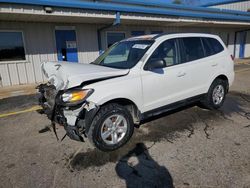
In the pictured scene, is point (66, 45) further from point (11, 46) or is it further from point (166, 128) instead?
point (166, 128)

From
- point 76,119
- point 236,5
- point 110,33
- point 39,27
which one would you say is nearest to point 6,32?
point 39,27

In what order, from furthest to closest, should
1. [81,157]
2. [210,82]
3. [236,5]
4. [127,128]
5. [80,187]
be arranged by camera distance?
[236,5]
[210,82]
[127,128]
[81,157]
[80,187]

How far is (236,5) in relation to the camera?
77.8ft

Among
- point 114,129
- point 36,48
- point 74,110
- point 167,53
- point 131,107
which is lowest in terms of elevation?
point 114,129

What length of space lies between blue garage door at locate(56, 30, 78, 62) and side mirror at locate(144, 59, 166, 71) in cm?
770

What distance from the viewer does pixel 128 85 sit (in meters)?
3.38

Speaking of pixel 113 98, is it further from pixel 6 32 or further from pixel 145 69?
pixel 6 32

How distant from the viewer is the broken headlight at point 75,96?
9.77 ft

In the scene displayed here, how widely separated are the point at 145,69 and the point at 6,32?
803 cm

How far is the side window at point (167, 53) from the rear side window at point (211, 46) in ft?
3.48

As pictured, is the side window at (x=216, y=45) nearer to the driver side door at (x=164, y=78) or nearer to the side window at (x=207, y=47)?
the side window at (x=207, y=47)

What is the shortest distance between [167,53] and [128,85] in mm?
1222

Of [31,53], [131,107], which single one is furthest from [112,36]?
[131,107]

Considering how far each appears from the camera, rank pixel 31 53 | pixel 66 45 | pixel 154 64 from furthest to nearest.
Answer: pixel 66 45 < pixel 31 53 < pixel 154 64
